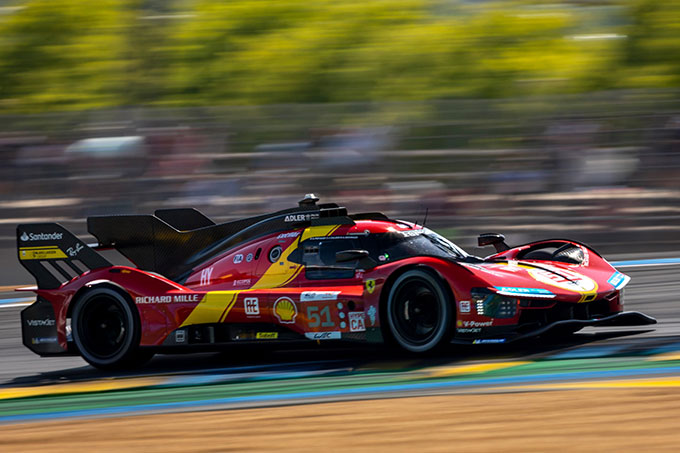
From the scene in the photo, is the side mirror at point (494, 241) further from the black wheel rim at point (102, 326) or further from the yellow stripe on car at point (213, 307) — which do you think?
the black wheel rim at point (102, 326)

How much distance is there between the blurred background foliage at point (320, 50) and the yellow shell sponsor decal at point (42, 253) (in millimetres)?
15519

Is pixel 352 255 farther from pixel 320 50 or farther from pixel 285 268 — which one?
pixel 320 50

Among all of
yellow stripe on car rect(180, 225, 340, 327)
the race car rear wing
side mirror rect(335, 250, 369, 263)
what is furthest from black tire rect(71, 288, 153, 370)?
side mirror rect(335, 250, 369, 263)

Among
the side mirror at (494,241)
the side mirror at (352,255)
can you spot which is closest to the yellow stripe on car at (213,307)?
the side mirror at (352,255)

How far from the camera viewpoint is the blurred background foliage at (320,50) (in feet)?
80.0

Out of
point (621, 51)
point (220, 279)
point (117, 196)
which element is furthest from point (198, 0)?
point (220, 279)

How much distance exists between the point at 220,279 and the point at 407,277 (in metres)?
1.87

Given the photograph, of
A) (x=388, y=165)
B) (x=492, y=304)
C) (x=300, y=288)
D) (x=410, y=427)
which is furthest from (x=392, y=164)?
(x=410, y=427)

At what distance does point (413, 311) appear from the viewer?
24.2 feet

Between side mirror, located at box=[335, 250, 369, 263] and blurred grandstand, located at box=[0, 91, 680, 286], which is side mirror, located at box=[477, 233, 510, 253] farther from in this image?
blurred grandstand, located at box=[0, 91, 680, 286]

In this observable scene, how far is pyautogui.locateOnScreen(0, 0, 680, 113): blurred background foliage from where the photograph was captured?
24.4 meters

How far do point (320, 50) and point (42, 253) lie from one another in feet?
59.6

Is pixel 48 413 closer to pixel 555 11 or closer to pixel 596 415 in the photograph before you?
pixel 596 415

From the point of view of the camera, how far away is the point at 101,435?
5.83 m
